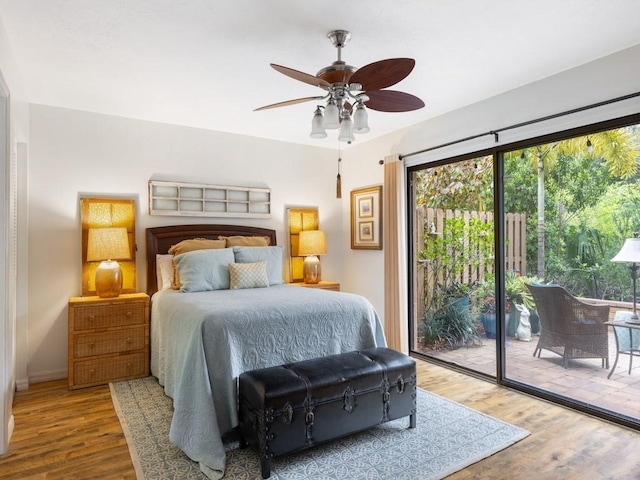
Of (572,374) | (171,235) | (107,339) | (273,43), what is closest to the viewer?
(273,43)

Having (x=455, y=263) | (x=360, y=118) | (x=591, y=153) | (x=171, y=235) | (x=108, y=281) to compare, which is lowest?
(x=108, y=281)

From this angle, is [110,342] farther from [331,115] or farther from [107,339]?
[331,115]

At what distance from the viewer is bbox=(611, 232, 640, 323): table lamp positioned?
279cm

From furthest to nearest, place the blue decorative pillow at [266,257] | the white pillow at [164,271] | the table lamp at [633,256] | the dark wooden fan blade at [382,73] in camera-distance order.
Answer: the blue decorative pillow at [266,257]
the white pillow at [164,271]
the table lamp at [633,256]
the dark wooden fan blade at [382,73]

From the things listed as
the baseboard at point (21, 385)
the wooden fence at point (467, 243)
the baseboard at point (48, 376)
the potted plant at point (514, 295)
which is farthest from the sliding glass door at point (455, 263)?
the baseboard at point (21, 385)

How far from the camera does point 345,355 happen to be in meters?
2.68

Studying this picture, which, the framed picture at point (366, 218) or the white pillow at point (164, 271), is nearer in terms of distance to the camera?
the white pillow at point (164, 271)

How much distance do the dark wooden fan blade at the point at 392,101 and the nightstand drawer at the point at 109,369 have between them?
3.06 m

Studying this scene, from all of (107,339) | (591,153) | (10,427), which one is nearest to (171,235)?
(107,339)

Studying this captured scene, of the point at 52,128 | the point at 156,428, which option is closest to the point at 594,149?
the point at 156,428

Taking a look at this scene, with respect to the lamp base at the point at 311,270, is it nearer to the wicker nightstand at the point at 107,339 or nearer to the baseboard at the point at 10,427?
the wicker nightstand at the point at 107,339

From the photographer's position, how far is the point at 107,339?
3607 mm

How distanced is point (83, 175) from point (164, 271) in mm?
1224

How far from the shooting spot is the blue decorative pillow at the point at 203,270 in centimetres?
363
